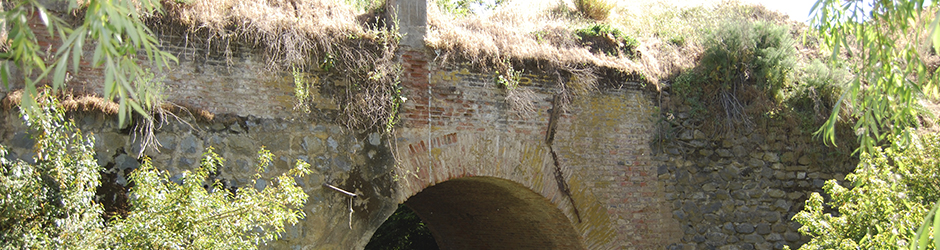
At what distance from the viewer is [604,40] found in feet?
27.7

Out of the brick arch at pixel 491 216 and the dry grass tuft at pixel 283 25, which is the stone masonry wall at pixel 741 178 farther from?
the dry grass tuft at pixel 283 25

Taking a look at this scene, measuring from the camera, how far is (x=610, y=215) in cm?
794

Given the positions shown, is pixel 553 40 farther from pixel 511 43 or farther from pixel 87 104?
pixel 87 104

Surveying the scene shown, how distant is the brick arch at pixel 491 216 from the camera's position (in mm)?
8086

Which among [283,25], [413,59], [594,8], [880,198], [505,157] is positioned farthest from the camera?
[594,8]

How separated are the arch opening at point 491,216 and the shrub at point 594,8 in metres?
3.03

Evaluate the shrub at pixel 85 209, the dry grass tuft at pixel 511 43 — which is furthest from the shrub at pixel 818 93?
the shrub at pixel 85 209

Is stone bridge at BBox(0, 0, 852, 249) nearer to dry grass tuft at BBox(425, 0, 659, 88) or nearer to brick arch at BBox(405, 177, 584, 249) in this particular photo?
brick arch at BBox(405, 177, 584, 249)

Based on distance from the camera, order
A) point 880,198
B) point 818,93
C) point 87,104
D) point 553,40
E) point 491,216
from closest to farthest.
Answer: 1. point 880,198
2. point 87,104
3. point 553,40
4. point 818,93
5. point 491,216

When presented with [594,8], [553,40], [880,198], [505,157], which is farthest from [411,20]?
[880,198]

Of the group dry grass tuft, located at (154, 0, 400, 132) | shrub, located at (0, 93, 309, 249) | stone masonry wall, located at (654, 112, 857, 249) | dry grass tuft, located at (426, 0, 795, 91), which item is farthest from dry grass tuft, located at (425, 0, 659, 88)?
shrub, located at (0, 93, 309, 249)

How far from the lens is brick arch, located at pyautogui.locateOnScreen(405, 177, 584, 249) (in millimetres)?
8086

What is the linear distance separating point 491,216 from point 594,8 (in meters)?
3.22

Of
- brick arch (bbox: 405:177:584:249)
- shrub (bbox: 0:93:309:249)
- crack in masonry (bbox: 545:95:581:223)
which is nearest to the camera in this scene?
shrub (bbox: 0:93:309:249)
